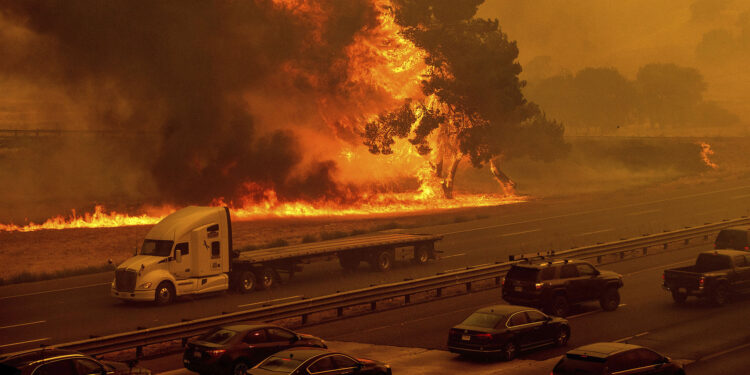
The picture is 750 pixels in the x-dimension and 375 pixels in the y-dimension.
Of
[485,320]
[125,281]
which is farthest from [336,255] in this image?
[485,320]

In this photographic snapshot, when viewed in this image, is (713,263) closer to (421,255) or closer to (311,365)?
(421,255)

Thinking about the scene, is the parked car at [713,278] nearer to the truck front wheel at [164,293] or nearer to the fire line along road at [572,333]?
the fire line along road at [572,333]

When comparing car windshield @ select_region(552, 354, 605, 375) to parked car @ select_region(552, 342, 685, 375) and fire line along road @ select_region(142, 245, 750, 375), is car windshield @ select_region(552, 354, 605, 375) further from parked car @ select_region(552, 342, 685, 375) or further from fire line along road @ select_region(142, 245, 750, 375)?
fire line along road @ select_region(142, 245, 750, 375)

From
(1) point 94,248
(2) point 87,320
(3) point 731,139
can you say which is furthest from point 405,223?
(3) point 731,139

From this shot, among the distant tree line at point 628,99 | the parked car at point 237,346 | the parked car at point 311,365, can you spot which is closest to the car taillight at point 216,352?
the parked car at point 237,346

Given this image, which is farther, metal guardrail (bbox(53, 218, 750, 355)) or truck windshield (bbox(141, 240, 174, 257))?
truck windshield (bbox(141, 240, 174, 257))

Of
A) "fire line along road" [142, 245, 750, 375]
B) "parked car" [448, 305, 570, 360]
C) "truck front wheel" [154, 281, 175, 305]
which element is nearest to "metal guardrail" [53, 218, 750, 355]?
"fire line along road" [142, 245, 750, 375]

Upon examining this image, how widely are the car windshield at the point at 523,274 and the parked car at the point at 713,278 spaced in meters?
4.90

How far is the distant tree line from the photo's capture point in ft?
452

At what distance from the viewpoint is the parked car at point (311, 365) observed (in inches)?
547

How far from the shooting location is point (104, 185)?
69.4 m

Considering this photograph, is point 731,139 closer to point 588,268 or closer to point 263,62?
point 263,62

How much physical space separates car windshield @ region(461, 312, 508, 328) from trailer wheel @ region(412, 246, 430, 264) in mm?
15627

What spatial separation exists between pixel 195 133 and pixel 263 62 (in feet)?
23.7
